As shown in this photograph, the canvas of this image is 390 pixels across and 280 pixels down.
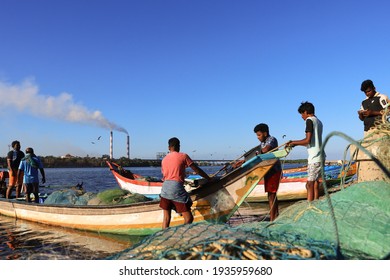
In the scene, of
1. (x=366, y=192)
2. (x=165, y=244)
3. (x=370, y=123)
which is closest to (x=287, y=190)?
(x=370, y=123)

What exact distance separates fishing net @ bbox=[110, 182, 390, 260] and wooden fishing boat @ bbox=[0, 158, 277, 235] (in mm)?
2347

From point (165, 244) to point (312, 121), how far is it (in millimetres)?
3981

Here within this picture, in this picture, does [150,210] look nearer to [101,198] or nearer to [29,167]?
[101,198]

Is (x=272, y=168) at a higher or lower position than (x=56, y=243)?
higher

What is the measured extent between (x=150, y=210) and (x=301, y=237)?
533cm

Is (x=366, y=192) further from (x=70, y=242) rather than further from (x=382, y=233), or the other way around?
(x=70, y=242)

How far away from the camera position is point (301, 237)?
3.24 metres

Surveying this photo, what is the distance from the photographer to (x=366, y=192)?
4305mm

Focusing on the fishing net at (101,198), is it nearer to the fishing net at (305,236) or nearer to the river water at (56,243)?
the river water at (56,243)

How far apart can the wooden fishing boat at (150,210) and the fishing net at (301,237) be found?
92.4 inches

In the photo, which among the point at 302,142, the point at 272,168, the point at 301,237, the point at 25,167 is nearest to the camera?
the point at 301,237

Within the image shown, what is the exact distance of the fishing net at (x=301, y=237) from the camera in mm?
2781

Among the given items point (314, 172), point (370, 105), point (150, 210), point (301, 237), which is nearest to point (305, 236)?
point (301, 237)

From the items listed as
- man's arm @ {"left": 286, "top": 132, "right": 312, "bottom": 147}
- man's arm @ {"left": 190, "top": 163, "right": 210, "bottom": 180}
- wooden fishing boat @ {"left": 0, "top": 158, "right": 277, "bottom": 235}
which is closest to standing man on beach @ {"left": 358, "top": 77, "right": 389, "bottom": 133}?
man's arm @ {"left": 286, "top": 132, "right": 312, "bottom": 147}
